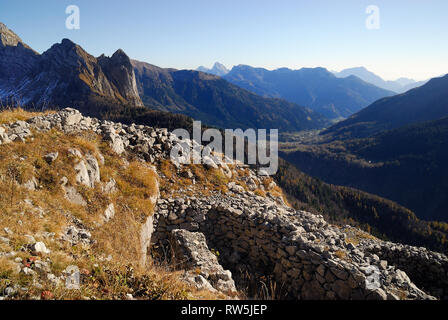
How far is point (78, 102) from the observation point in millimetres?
174500

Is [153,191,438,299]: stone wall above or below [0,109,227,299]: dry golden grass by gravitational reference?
below

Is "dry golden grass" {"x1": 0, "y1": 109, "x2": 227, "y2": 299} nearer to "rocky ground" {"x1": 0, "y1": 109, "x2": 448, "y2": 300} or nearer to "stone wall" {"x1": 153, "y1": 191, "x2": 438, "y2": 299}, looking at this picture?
"rocky ground" {"x1": 0, "y1": 109, "x2": 448, "y2": 300}

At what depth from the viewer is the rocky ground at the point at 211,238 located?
8.50 meters

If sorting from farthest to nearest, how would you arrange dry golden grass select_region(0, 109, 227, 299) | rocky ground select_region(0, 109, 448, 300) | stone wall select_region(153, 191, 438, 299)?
stone wall select_region(153, 191, 438, 299), rocky ground select_region(0, 109, 448, 300), dry golden grass select_region(0, 109, 227, 299)

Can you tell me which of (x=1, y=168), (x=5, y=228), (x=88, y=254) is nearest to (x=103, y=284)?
(x=88, y=254)

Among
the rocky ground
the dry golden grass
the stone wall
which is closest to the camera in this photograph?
the dry golden grass

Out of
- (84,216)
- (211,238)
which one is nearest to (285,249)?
(211,238)

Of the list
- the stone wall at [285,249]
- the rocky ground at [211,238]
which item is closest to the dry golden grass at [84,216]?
the rocky ground at [211,238]

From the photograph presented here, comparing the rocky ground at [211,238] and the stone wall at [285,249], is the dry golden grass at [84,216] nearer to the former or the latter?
the rocky ground at [211,238]

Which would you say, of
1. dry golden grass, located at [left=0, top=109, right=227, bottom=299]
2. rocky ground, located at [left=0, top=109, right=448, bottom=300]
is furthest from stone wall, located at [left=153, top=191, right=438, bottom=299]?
dry golden grass, located at [left=0, top=109, right=227, bottom=299]

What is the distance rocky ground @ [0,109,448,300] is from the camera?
8.50 metres

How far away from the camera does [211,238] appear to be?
13.7 meters

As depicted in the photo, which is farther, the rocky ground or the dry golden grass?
the rocky ground

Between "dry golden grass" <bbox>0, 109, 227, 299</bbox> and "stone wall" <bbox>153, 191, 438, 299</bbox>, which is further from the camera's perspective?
"stone wall" <bbox>153, 191, 438, 299</bbox>
